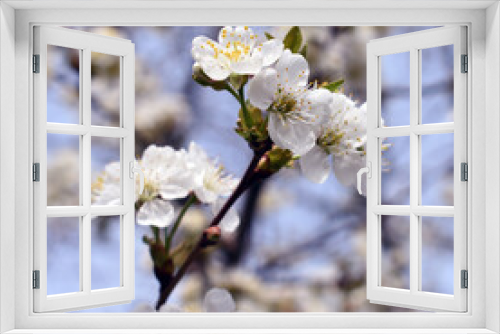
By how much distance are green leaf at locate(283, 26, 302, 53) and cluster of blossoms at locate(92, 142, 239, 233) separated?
0.58 meters

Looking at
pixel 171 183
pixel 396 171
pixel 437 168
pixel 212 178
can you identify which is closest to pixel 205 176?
pixel 212 178

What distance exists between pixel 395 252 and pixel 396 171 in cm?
34

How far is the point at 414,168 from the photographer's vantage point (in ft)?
7.14

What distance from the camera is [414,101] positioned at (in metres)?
2.17

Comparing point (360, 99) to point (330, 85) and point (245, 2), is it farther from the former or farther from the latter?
point (245, 2)

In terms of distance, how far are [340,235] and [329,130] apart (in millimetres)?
450

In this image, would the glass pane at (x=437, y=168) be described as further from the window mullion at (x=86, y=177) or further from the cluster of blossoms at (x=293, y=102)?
the window mullion at (x=86, y=177)

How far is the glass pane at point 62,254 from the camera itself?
7.12 feet

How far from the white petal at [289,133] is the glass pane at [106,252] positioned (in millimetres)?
754

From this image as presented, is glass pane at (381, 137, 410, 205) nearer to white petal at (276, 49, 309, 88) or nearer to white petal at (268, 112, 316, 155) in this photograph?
white petal at (268, 112, 316, 155)

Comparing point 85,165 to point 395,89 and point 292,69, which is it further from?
point 395,89

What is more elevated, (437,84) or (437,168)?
(437,84)

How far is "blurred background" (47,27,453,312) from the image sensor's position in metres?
2.22
